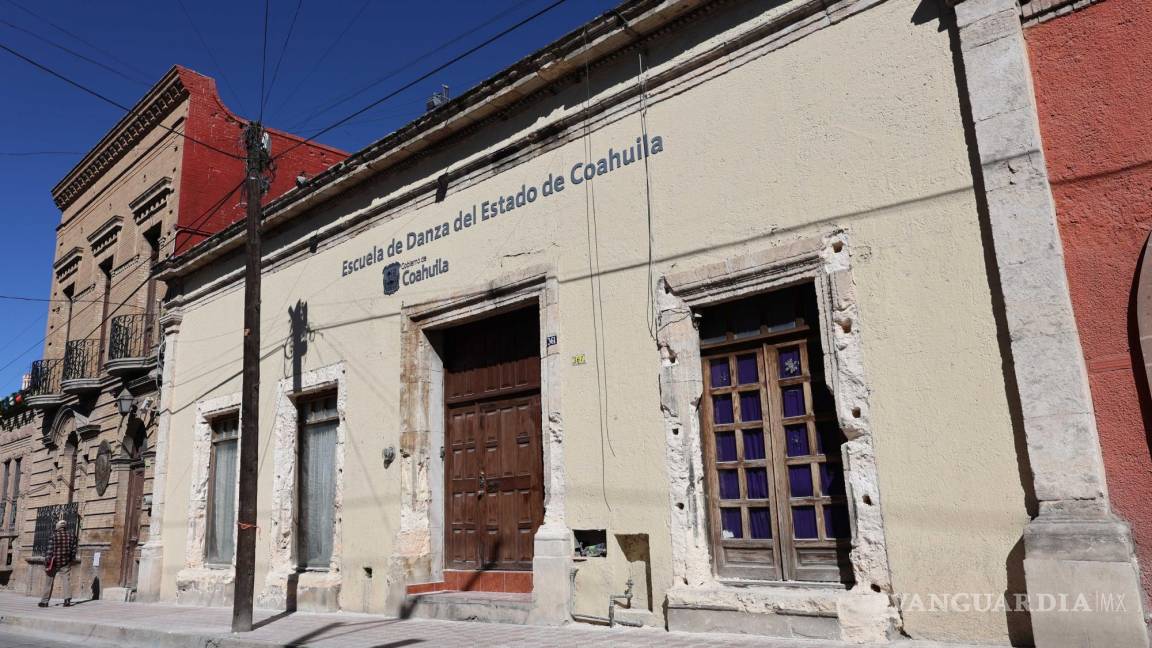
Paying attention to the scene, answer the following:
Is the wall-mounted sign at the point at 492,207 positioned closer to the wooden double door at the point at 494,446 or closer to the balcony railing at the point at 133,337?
the wooden double door at the point at 494,446

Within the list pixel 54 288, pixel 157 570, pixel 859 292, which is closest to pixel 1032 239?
pixel 859 292

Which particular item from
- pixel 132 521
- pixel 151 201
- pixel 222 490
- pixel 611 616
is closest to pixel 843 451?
pixel 611 616

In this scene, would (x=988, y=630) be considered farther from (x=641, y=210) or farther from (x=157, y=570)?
(x=157, y=570)

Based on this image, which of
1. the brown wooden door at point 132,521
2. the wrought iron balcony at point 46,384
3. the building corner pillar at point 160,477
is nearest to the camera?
the building corner pillar at point 160,477

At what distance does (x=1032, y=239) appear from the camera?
491 cm

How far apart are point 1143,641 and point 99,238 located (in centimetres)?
1953

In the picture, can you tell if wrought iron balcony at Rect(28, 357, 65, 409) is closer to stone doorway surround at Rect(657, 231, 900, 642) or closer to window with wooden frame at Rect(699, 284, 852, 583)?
stone doorway surround at Rect(657, 231, 900, 642)

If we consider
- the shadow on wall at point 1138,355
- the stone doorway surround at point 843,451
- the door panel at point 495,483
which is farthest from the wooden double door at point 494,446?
the shadow on wall at point 1138,355

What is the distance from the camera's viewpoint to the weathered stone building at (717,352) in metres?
4.96

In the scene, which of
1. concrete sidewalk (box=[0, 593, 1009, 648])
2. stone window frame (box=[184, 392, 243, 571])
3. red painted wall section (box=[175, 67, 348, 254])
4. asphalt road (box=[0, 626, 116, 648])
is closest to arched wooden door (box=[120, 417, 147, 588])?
stone window frame (box=[184, 392, 243, 571])

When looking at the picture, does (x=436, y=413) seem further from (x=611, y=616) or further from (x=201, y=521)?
(x=201, y=521)

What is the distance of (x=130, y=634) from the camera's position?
881 centimetres

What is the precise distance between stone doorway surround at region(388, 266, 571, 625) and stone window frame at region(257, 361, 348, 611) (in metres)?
1.33

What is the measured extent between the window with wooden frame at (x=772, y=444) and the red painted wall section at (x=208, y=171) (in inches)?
458
